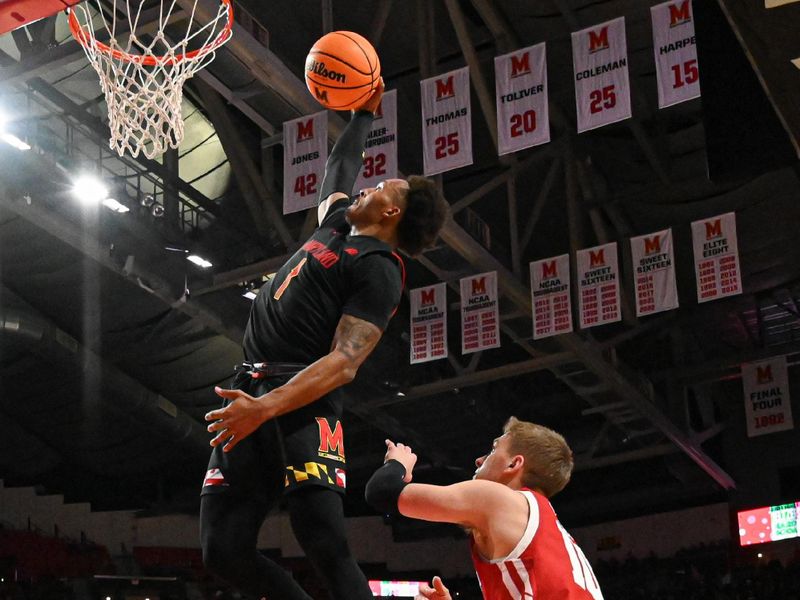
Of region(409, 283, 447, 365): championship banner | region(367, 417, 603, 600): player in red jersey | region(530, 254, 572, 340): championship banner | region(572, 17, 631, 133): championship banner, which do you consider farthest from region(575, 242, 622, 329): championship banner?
region(367, 417, 603, 600): player in red jersey

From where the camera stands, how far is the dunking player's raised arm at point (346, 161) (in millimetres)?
4543

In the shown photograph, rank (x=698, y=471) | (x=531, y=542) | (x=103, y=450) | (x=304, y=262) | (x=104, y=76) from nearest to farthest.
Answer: (x=531, y=542) < (x=304, y=262) < (x=104, y=76) < (x=103, y=450) < (x=698, y=471)

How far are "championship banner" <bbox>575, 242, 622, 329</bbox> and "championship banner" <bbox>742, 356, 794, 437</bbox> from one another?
7.41m

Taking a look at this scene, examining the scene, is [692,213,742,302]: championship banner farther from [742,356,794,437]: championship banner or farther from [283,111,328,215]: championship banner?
[742,356,794,437]: championship banner

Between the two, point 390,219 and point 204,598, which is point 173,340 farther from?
point 390,219

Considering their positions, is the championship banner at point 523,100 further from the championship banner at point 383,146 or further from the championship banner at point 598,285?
the championship banner at point 598,285

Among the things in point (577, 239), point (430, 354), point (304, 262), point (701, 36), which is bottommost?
point (304, 262)

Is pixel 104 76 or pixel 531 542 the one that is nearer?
pixel 531 542

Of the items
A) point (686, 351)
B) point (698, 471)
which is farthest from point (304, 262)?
point (698, 471)

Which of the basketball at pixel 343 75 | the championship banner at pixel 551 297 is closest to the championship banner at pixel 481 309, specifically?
the championship banner at pixel 551 297

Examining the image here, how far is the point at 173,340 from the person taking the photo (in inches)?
671

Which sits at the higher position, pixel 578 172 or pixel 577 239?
pixel 578 172

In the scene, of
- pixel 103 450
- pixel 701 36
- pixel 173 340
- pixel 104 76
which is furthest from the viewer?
pixel 103 450

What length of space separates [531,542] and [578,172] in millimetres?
14226
